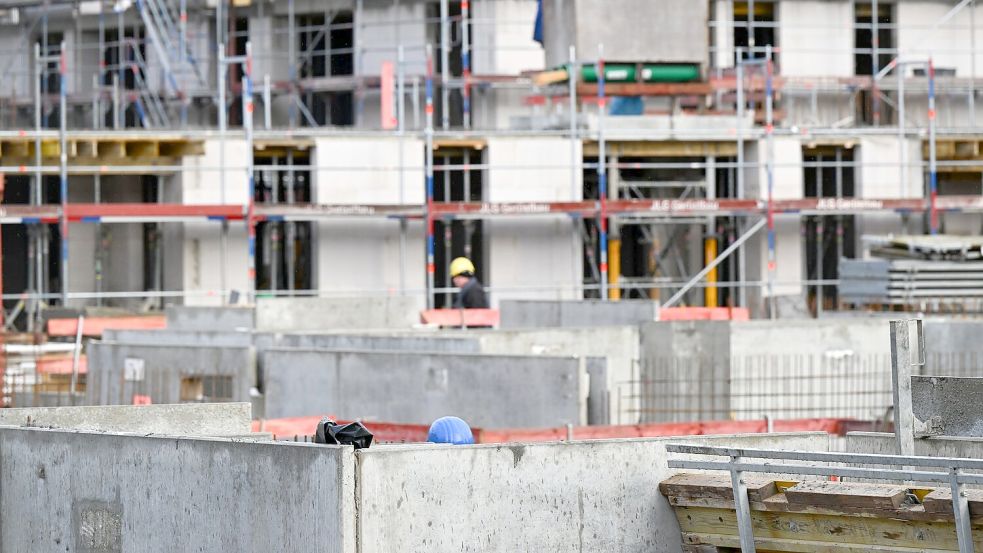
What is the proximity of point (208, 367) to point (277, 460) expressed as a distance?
1050 centimetres

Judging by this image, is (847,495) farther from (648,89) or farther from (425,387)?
(648,89)

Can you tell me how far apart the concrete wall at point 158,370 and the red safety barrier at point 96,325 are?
4.83 m

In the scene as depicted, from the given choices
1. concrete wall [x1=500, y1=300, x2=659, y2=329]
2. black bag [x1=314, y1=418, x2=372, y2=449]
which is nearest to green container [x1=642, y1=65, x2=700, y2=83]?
concrete wall [x1=500, y1=300, x2=659, y2=329]

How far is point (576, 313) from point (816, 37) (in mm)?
15143

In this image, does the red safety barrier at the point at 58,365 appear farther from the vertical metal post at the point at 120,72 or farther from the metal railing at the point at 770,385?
the vertical metal post at the point at 120,72

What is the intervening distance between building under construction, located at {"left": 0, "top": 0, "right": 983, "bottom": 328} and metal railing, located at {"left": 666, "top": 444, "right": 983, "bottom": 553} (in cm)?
2057

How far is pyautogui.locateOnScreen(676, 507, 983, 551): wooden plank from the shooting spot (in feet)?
21.8

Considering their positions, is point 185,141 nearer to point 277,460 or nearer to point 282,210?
point 282,210

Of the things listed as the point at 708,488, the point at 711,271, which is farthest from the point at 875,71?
the point at 708,488

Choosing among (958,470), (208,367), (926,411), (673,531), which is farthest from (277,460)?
(208,367)

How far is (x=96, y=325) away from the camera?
2380 centimetres

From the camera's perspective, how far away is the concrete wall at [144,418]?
9.19 metres

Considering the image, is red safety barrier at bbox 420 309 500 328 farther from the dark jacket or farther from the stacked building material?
the stacked building material

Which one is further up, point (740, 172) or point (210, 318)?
point (740, 172)
